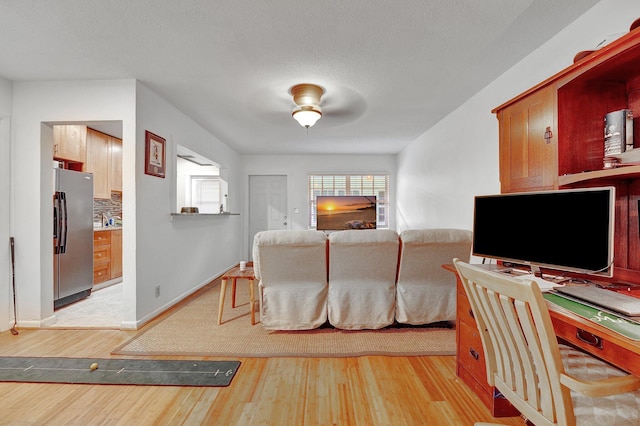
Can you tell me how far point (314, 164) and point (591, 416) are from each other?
6.16m

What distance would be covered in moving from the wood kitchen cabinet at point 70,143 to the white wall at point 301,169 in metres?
3.06

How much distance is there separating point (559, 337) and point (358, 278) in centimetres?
156

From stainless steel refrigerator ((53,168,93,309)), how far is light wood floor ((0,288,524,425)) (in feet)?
6.54

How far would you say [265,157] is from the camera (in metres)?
6.77

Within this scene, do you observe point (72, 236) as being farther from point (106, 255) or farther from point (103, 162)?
point (103, 162)

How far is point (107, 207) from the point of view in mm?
5008

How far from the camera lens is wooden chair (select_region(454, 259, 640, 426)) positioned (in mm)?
918

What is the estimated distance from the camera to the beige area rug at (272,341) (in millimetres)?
2395

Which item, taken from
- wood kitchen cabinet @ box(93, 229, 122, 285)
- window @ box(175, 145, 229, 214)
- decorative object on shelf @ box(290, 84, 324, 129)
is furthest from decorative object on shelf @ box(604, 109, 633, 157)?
window @ box(175, 145, 229, 214)

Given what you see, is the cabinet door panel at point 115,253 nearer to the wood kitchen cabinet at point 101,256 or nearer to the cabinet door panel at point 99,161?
the wood kitchen cabinet at point 101,256

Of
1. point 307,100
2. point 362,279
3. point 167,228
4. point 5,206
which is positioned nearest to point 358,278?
point 362,279

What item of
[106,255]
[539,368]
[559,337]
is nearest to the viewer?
[539,368]

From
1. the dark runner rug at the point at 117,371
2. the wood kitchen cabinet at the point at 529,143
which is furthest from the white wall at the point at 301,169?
the wood kitchen cabinet at the point at 529,143

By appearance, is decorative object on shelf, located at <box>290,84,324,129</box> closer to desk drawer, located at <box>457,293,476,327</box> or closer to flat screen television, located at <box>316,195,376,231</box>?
desk drawer, located at <box>457,293,476,327</box>
